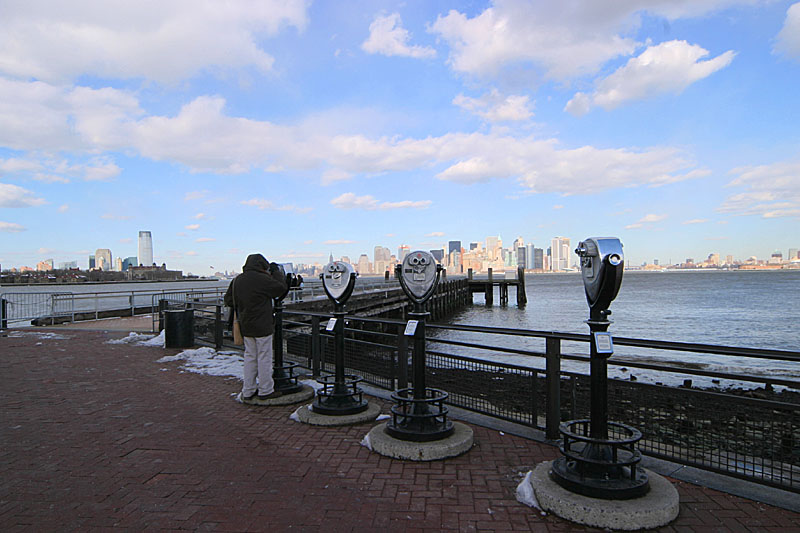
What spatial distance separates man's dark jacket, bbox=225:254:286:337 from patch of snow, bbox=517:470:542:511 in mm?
3764

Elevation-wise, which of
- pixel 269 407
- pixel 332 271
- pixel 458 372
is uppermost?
pixel 332 271

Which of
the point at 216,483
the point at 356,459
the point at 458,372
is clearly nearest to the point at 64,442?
the point at 216,483

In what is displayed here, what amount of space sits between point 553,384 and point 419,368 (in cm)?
129

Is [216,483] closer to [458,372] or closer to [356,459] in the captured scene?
[356,459]

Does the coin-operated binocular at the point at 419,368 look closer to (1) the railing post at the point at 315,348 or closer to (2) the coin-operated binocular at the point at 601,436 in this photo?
(2) the coin-operated binocular at the point at 601,436

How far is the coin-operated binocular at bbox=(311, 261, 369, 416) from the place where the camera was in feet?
18.2

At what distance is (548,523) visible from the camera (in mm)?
3197

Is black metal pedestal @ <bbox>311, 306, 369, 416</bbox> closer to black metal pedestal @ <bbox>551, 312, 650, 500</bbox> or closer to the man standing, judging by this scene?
the man standing

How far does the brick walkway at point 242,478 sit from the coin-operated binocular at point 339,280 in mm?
1529

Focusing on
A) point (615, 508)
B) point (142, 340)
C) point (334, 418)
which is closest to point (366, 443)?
point (334, 418)

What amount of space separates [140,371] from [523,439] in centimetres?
690

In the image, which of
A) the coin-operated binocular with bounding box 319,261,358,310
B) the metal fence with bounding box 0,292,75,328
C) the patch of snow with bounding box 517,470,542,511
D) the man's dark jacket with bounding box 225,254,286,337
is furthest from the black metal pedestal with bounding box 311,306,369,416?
the metal fence with bounding box 0,292,75,328

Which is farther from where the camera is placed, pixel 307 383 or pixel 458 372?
pixel 307 383

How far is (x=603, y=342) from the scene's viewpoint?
136 inches
